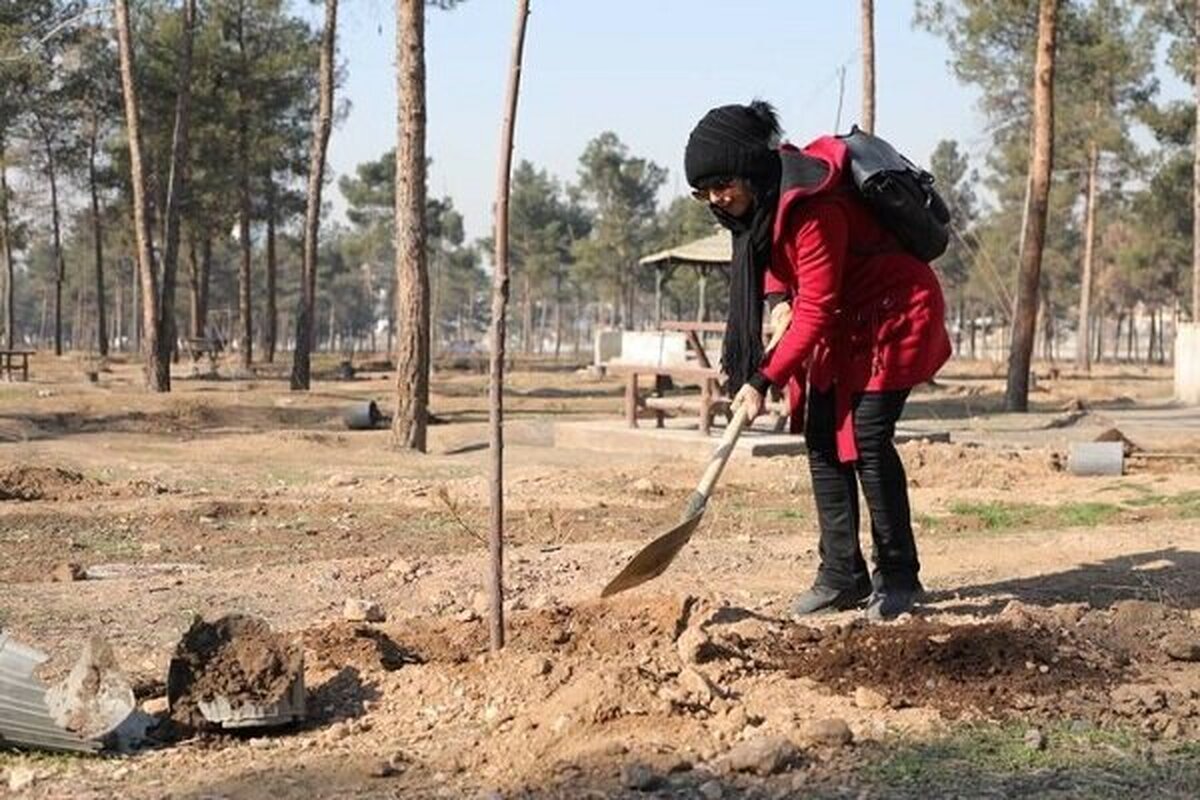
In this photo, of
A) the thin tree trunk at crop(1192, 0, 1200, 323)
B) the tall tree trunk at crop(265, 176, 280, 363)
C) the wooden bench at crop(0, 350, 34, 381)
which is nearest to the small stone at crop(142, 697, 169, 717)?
the wooden bench at crop(0, 350, 34, 381)

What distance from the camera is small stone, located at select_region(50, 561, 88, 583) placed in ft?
20.5

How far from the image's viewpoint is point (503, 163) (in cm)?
411

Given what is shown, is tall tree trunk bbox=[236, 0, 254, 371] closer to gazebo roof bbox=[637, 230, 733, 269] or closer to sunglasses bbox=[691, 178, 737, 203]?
gazebo roof bbox=[637, 230, 733, 269]

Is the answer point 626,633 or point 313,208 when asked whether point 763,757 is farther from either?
point 313,208

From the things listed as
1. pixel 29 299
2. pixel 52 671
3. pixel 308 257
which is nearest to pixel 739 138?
pixel 52 671

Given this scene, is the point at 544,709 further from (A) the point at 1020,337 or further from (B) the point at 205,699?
(A) the point at 1020,337

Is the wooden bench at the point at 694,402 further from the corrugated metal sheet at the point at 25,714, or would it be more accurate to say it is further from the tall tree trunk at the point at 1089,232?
the tall tree trunk at the point at 1089,232

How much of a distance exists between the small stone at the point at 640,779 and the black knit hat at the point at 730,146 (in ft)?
6.39

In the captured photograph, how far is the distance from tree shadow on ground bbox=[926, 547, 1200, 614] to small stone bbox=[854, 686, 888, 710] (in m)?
1.36

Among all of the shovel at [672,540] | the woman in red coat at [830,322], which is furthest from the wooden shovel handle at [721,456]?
the woman in red coat at [830,322]

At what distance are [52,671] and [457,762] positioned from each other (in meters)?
1.67

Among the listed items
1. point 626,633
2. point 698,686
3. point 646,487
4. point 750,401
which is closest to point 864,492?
point 750,401

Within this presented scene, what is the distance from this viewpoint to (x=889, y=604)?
16.0 feet

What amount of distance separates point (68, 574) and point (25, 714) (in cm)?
283
